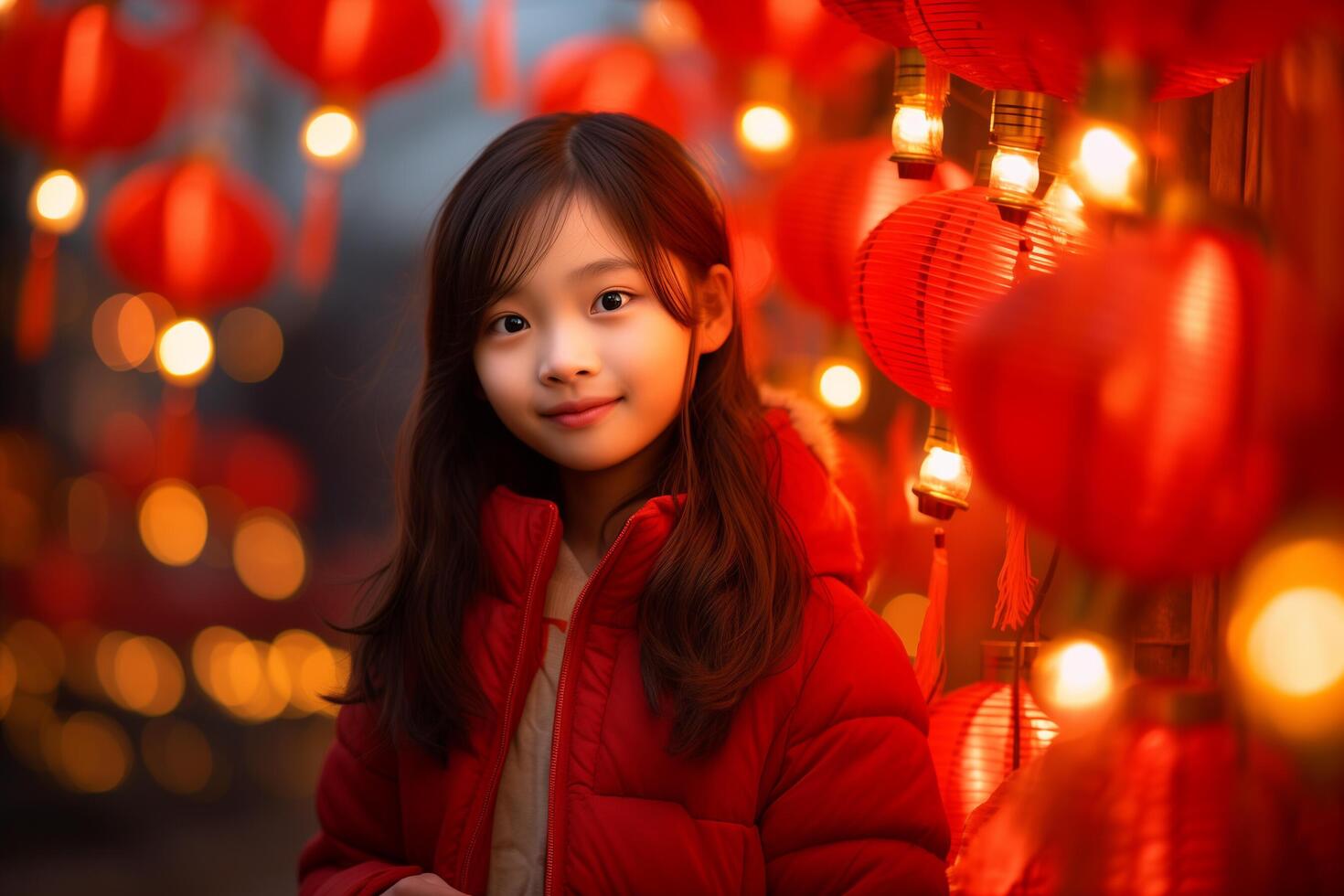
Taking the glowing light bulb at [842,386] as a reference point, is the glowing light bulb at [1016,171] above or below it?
below

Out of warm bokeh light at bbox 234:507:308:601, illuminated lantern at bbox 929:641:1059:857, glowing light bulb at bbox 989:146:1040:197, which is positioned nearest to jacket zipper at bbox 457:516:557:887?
illuminated lantern at bbox 929:641:1059:857

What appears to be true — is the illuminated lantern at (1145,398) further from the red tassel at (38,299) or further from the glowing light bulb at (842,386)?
the red tassel at (38,299)

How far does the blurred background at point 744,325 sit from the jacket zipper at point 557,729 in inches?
14.1

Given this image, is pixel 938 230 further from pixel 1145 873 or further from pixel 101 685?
pixel 101 685

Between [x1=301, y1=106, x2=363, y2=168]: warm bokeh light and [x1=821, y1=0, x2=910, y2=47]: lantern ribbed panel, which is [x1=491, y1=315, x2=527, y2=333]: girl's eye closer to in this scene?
[x1=821, y1=0, x2=910, y2=47]: lantern ribbed panel

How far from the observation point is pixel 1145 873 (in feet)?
2.73

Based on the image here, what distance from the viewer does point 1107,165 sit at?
915 mm

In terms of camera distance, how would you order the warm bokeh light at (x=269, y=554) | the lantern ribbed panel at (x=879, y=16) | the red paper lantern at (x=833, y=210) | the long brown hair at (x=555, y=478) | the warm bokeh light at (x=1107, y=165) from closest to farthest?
1. the warm bokeh light at (x=1107, y=165)
2. the long brown hair at (x=555, y=478)
3. the lantern ribbed panel at (x=879, y=16)
4. the red paper lantern at (x=833, y=210)
5. the warm bokeh light at (x=269, y=554)

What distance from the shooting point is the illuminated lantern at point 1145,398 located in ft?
2.61

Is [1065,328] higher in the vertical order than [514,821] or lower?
higher

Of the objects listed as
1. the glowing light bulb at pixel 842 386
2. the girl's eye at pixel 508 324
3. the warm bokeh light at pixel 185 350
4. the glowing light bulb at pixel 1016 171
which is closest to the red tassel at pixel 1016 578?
the glowing light bulb at pixel 1016 171

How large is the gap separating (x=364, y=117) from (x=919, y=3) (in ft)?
11.7

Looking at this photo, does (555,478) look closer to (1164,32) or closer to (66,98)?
(1164,32)

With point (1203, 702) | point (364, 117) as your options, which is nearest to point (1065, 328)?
point (1203, 702)
